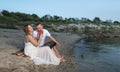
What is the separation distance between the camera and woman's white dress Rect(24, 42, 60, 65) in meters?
13.3

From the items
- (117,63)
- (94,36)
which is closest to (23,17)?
(94,36)

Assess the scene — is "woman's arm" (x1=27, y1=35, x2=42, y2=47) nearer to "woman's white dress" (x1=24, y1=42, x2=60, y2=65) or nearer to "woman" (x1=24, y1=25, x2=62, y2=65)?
"woman" (x1=24, y1=25, x2=62, y2=65)

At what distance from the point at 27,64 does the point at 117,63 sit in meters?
5.76

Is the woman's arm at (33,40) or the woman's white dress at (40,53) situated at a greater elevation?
the woman's arm at (33,40)

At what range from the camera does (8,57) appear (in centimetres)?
1341

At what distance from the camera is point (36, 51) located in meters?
13.5

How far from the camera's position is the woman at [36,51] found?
43.7ft

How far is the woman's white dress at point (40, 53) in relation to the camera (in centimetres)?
1334

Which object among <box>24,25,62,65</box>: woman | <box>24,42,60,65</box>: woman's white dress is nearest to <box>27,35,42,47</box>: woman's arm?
<box>24,25,62,65</box>: woman

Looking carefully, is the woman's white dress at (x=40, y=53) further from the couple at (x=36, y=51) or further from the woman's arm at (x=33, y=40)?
the woman's arm at (x=33, y=40)

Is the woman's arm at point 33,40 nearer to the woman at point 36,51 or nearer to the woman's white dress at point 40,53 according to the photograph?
the woman at point 36,51

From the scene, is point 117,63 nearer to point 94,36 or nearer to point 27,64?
point 27,64

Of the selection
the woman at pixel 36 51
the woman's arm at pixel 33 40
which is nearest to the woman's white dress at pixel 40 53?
the woman at pixel 36 51

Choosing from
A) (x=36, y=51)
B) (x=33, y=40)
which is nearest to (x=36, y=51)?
(x=36, y=51)
